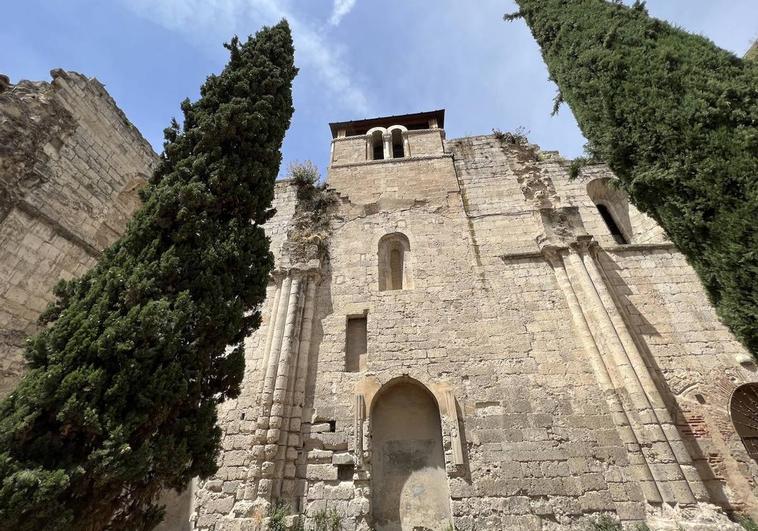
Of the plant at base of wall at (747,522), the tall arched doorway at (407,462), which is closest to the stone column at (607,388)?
the plant at base of wall at (747,522)

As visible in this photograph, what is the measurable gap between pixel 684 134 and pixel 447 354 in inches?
192

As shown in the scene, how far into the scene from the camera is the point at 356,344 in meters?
7.67

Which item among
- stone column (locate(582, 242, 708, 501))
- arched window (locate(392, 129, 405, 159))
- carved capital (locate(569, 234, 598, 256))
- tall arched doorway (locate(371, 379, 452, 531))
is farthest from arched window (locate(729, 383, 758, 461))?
arched window (locate(392, 129, 405, 159))

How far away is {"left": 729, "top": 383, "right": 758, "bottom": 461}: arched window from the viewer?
19.6 feet

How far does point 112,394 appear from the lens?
3.60 m

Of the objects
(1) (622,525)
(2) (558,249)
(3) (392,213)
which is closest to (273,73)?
(3) (392,213)

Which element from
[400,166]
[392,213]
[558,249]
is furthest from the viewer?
[400,166]

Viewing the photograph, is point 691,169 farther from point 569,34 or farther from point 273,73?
point 273,73

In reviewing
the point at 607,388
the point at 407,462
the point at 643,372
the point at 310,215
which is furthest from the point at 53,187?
the point at 643,372

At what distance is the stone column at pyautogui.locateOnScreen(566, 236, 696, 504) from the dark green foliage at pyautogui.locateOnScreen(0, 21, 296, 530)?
232 inches

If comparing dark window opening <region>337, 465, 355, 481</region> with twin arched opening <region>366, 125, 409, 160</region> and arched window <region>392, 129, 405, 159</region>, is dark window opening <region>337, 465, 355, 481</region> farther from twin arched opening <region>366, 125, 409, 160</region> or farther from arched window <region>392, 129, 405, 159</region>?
arched window <region>392, 129, 405, 159</region>

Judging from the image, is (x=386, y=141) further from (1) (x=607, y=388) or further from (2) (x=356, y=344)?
(1) (x=607, y=388)

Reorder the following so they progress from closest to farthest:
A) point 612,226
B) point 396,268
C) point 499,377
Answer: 1. point 499,377
2. point 396,268
3. point 612,226

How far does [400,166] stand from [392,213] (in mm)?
1997
